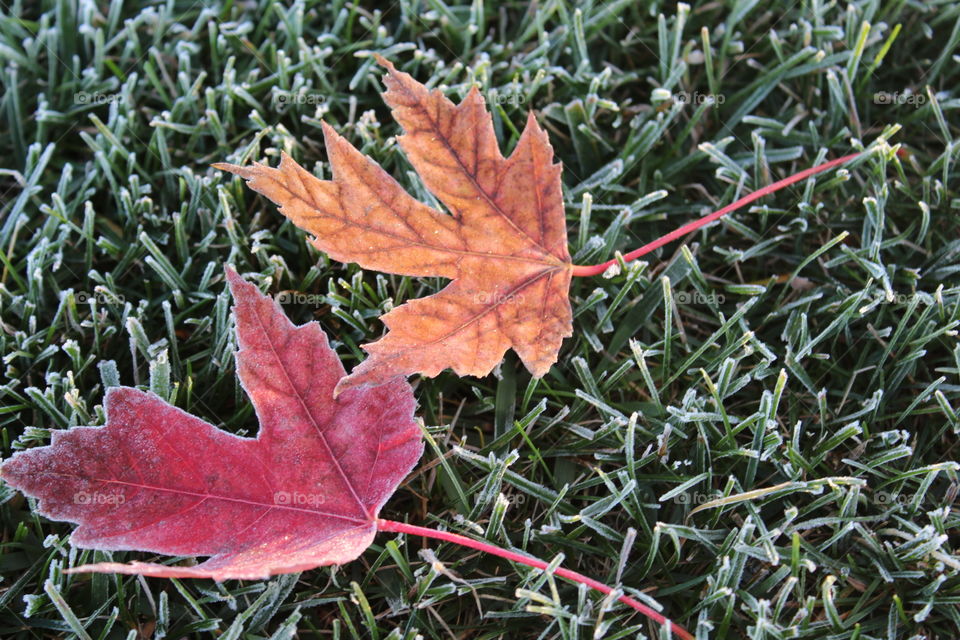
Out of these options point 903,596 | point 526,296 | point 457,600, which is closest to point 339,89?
point 526,296

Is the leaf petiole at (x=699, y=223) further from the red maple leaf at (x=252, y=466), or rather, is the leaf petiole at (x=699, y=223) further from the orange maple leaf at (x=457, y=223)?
the red maple leaf at (x=252, y=466)

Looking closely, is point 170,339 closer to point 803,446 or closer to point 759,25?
point 803,446

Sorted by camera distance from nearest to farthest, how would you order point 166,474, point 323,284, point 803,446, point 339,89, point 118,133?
point 166,474 < point 803,446 < point 323,284 < point 118,133 < point 339,89

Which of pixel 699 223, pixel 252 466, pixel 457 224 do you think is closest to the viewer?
pixel 252 466

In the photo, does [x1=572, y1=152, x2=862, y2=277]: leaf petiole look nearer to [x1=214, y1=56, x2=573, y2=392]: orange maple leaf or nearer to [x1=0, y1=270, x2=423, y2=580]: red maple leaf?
[x1=214, y1=56, x2=573, y2=392]: orange maple leaf

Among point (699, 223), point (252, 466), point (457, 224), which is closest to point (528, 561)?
point (252, 466)

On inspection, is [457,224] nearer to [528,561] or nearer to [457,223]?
[457,223]
